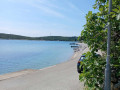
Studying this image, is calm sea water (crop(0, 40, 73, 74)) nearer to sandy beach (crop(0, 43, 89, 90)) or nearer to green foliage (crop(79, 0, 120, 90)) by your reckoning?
sandy beach (crop(0, 43, 89, 90))

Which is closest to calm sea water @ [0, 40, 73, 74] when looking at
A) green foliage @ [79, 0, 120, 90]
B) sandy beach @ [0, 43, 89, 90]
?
sandy beach @ [0, 43, 89, 90]

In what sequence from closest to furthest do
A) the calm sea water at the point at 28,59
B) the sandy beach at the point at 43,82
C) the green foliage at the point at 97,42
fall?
the green foliage at the point at 97,42 < the sandy beach at the point at 43,82 < the calm sea water at the point at 28,59

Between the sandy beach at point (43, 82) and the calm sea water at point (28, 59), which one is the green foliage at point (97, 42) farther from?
the calm sea water at point (28, 59)

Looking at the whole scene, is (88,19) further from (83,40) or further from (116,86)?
(116,86)

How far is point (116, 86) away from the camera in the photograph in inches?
155

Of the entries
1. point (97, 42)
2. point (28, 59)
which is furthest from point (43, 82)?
point (28, 59)

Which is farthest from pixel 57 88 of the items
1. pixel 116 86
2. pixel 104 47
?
pixel 104 47

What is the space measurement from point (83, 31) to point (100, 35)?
580 mm

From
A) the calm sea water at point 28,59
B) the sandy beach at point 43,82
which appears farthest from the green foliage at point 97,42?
the calm sea water at point 28,59

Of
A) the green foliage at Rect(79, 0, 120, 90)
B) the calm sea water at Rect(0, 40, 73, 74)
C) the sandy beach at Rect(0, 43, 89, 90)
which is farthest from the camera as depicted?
the calm sea water at Rect(0, 40, 73, 74)

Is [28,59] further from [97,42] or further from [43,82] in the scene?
[97,42]

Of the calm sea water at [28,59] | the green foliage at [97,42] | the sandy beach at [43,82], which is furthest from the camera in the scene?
the calm sea water at [28,59]

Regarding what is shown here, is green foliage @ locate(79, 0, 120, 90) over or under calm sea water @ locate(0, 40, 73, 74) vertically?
over

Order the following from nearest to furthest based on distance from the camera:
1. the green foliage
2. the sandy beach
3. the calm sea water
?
the green foliage, the sandy beach, the calm sea water
